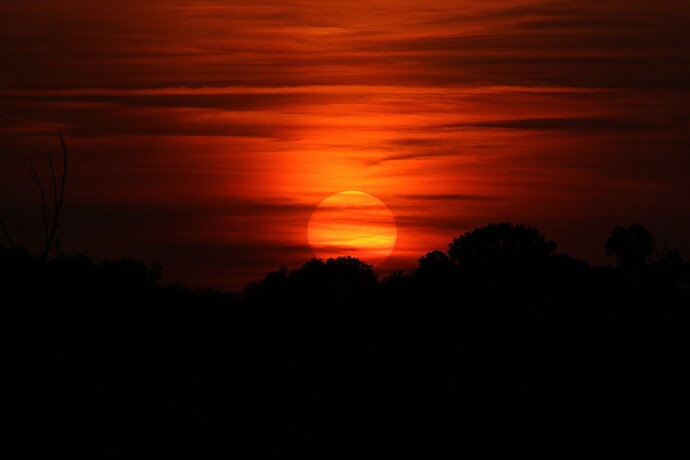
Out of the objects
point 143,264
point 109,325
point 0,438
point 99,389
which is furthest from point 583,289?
point 143,264

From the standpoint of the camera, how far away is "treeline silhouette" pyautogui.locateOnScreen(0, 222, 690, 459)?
3909 centimetres

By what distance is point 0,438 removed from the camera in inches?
1336

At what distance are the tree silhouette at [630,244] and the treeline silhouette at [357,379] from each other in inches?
2259

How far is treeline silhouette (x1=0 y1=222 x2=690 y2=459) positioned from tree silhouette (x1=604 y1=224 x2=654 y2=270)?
57.4 meters

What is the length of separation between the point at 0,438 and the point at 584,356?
71.1 ft

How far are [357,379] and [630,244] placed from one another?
7574cm

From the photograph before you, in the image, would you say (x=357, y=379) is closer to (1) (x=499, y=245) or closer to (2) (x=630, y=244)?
(1) (x=499, y=245)

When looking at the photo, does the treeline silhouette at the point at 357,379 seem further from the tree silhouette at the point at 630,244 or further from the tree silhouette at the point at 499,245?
the tree silhouette at the point at 630,244

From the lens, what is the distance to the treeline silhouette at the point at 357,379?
1539 inches

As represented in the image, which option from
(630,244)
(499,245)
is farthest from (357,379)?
(630,244)

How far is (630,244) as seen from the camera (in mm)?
117312

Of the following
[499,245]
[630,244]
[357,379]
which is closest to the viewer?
[357,379]

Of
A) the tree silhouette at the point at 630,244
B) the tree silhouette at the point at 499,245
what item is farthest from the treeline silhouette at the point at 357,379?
the tree silhouette at the point at 630,244

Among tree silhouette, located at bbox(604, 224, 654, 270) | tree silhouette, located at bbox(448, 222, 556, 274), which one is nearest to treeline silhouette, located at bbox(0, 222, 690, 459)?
tree silhouette, located at bbox(448, 222, 556, 274)
